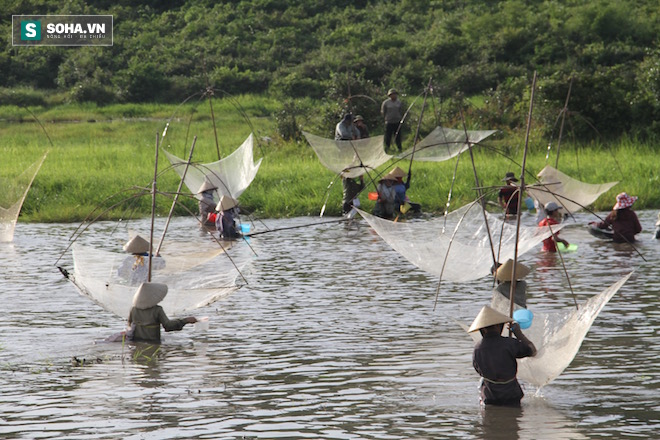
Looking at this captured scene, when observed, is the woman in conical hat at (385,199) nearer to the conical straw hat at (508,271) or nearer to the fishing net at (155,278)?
the fishing net at (155,278)

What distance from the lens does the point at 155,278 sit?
30.9 feet

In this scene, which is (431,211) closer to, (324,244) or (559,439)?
(324,244)

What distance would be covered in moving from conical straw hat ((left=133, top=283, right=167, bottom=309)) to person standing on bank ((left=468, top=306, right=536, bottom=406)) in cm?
276

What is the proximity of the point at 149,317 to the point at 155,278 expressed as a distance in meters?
0.92

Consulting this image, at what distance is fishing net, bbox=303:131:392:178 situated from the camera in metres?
16.0

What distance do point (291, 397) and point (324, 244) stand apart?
7512mm

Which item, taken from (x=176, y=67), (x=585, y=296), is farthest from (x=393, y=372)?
(x=176, y=67)

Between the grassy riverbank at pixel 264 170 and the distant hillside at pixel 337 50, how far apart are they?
7.26 ft

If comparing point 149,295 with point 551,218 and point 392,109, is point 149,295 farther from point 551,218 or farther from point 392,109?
point 392,109

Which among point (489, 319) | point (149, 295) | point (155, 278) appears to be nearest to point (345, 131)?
point (155, 278)

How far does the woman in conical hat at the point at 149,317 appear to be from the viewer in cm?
834

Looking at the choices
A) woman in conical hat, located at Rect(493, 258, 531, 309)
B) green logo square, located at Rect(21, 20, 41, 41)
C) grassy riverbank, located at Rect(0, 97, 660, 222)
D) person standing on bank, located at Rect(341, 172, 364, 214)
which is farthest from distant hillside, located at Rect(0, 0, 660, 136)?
woman in conical hat, located at Rect(493, 258, 531, 309)

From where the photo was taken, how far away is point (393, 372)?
773 cm

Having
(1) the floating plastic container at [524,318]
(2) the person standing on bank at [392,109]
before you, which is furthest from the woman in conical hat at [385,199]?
(1) the floating plastic container at [524,318]
